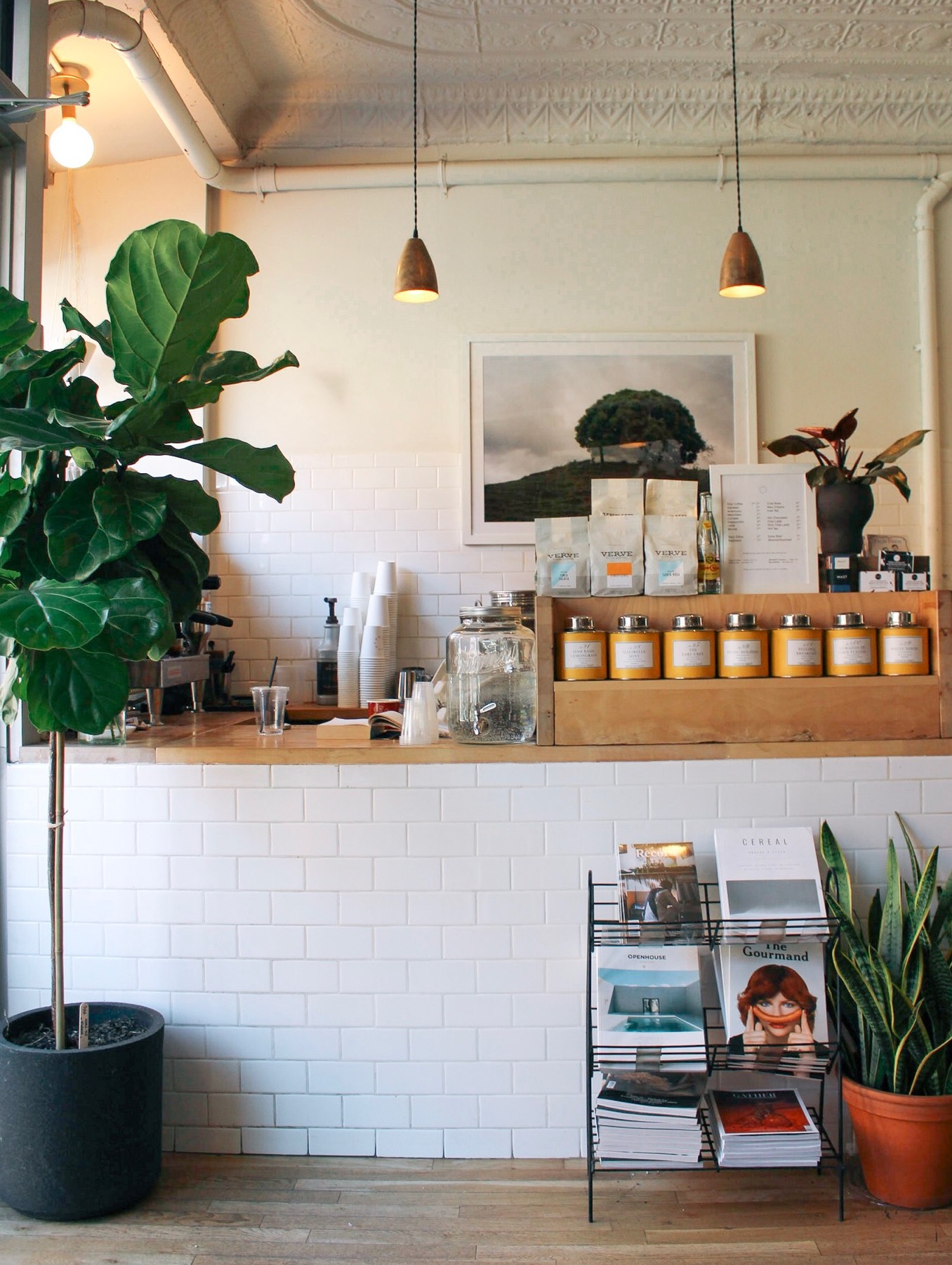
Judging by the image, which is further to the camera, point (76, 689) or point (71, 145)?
point (71, 145)

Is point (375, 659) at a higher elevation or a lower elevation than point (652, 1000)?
higher

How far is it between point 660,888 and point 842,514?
40.4 inches

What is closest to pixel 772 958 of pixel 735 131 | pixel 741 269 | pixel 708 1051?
pixel 708 1051

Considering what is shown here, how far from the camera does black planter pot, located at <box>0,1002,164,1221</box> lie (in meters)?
2.09

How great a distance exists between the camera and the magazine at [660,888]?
226cm

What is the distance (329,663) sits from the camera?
14.9 feet

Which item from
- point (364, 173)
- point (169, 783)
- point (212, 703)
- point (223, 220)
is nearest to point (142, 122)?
point (223, 220)

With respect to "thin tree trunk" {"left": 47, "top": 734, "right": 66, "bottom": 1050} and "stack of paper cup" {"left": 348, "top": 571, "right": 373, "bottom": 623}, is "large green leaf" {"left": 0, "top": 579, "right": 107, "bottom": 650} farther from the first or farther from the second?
"stack of paper cup" {"left": 348, "top": 571, "right": 373, "bottom": 623}

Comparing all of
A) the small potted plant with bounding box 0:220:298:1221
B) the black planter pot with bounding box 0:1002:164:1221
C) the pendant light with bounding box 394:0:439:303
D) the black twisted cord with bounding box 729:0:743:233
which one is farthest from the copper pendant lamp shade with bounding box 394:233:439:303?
the black planter pot with bounding box 0:1002:164:1221

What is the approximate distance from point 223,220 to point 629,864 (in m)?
3.78

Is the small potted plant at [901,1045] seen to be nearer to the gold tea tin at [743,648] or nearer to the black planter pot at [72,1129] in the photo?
the gold tea tin at [743,648]

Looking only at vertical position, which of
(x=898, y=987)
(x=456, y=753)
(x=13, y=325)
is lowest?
(x=898, y=987)

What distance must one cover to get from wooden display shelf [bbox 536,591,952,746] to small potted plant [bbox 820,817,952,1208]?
0.35m

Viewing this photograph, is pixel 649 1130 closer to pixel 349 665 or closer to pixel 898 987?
pixel 898 987
